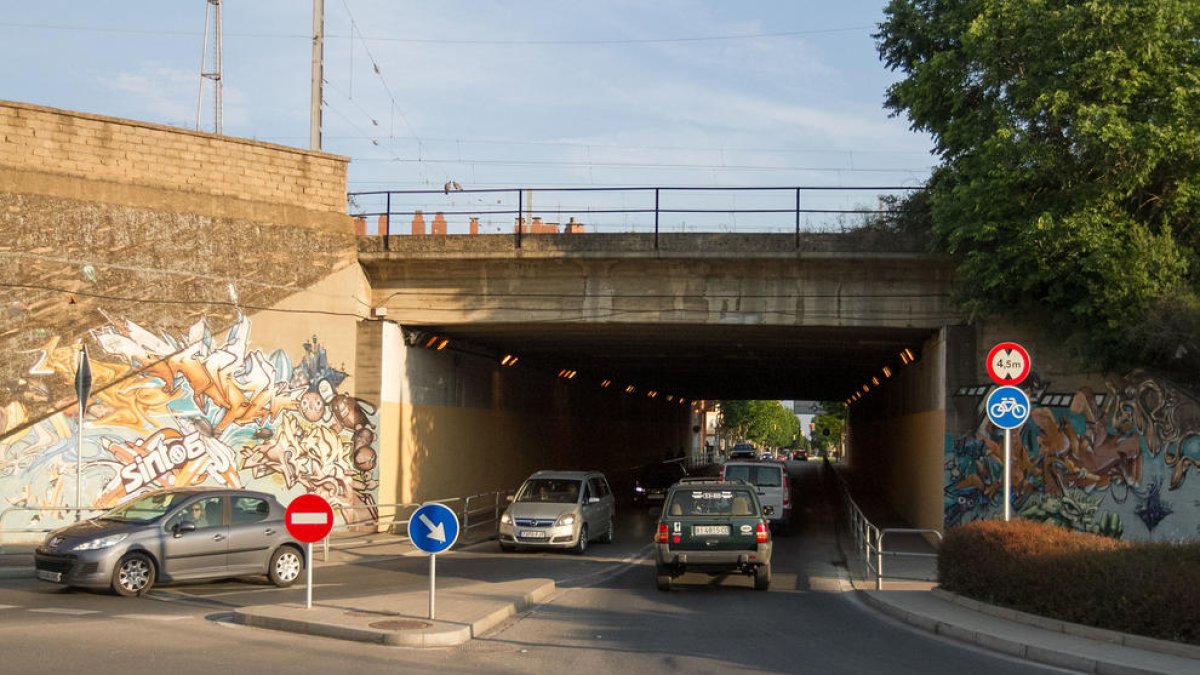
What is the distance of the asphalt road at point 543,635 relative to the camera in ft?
33.9

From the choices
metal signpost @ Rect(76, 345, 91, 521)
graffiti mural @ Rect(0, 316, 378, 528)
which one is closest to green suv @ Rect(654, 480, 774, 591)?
graffiti mural @ Rect(0, 316, 378, 528)

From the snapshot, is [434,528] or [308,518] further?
[308,518]

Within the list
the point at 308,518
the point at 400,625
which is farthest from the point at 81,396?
the point at 400,625

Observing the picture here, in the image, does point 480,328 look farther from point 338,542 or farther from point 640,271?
point 338,542

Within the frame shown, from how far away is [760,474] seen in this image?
27578 mm

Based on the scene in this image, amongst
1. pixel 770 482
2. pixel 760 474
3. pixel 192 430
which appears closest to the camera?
pixel 192 430

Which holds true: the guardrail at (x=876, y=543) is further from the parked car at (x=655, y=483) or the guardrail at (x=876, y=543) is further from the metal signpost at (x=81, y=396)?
the metal signpost at (x=81, y=396)

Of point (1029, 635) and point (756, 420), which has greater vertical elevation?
point (1029, 635)

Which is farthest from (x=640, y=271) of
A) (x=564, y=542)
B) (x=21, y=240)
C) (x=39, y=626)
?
(x=39, y=626)

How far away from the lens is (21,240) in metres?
20.5

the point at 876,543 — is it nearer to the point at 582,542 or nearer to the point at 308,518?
the point at 582,542

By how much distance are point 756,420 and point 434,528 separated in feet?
359

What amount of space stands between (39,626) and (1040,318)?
Result: 18.9 meters

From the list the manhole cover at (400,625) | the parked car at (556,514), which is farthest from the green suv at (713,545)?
the parked car at (556,514)
